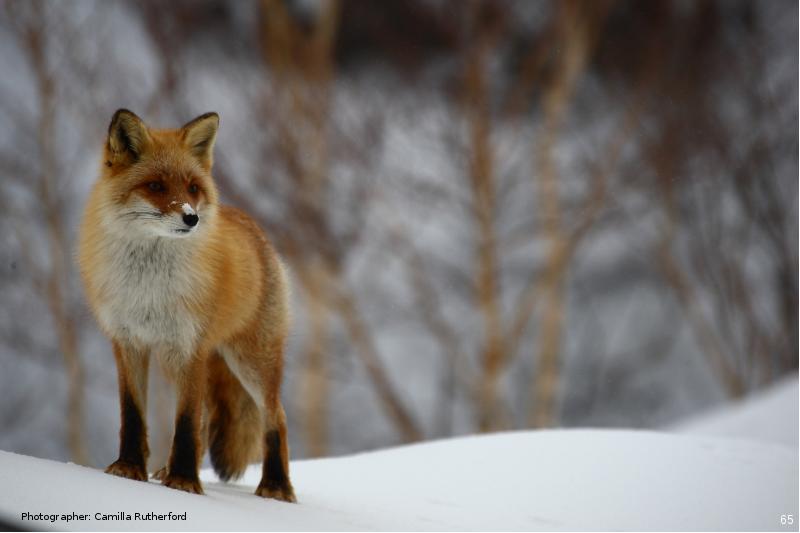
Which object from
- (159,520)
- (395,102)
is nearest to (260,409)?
(159,520)

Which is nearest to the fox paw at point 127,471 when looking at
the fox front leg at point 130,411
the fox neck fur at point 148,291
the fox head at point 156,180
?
the fox front leg at point 130,411

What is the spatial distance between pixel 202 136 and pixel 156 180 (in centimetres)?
22

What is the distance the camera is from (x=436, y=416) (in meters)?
8.27

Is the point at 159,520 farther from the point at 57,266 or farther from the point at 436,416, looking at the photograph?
the point at 436,416

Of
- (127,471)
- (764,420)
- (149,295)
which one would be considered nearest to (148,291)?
(149,295)

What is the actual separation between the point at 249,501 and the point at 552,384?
5066 millimetres

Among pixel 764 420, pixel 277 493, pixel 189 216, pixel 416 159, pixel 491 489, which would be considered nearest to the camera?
pixel 189 216

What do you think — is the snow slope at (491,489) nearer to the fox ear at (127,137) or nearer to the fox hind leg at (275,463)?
the fox hind leg at (275,463)

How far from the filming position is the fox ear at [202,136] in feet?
7.71

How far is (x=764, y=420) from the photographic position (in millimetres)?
5391

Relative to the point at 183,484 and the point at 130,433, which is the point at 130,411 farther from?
the point at 183,484

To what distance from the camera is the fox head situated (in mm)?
2195

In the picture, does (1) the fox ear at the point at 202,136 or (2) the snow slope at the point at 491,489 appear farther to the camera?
(1) the fox ear at the point at 202,136

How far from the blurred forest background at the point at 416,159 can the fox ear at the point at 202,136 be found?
4.34 m
